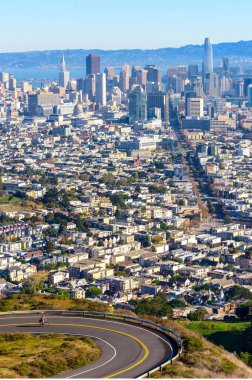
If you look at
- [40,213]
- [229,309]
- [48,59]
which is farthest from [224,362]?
[48,59]

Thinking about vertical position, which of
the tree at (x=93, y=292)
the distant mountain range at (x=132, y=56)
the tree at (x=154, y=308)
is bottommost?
the tree at (x=93, y=292)

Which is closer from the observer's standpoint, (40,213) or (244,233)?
(244,233)

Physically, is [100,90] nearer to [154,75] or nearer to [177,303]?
[154,75]

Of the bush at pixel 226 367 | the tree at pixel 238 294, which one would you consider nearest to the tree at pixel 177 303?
the tree at pixel 238 294

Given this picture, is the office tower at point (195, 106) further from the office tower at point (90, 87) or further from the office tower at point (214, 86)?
the office tower at point (214, 86)

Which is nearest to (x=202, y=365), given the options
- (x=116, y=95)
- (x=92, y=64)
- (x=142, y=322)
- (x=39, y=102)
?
(x=142, y=322)

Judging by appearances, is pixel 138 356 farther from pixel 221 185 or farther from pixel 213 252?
pixel 221 185

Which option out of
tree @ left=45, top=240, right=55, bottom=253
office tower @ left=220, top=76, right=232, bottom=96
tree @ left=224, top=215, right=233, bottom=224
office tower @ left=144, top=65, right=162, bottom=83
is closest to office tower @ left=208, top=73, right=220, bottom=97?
office tower @ left=220, top=76, right=232, bottom=96
